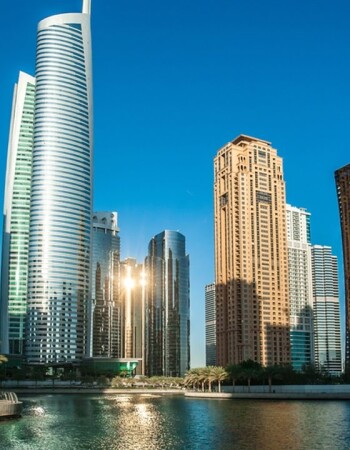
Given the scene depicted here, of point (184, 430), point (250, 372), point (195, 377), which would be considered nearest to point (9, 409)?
point (184, 430)

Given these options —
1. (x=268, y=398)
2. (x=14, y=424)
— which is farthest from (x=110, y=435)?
(x=268, y=398)

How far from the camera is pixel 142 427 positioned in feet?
293

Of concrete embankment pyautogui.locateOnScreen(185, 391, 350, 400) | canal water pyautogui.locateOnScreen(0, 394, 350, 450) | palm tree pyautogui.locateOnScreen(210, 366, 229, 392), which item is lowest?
concrete embankment pyautogui.locateOnScreen(185, 391, 350, 400)

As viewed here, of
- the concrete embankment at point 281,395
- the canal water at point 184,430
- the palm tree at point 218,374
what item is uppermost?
the palm tree at point 218,374

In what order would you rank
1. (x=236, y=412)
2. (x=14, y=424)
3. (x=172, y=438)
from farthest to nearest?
(x=236, y=412)
(x=14, y=424)
(x=172, y=438)

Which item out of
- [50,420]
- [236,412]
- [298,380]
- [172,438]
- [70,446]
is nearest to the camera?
[70,446]

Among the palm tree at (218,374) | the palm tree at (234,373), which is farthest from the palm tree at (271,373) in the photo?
the palm tree at (218,374)

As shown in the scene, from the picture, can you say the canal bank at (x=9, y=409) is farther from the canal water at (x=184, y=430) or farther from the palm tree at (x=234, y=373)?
the palm tree at (x=234, y=373)

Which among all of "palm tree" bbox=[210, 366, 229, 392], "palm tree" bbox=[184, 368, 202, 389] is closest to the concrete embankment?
"palm tree" bbox=[210, 366, 229, 392]

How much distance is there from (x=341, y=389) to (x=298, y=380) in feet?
54.4

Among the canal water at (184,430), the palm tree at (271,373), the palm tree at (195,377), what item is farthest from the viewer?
the palm tree at (195,377)

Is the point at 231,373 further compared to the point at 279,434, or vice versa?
the point at 231,373

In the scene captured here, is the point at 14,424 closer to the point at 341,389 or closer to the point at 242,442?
the point at 242,442

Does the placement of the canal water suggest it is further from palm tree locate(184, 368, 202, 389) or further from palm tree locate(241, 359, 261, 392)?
palm tree locate(184, 368, 202, 389)
